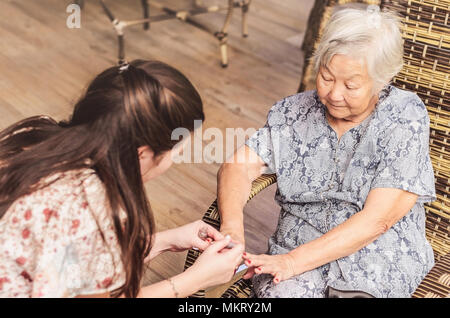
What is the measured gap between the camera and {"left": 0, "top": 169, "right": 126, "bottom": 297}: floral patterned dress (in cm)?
109

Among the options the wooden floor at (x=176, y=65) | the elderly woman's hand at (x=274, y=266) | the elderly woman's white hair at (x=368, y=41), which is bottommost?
the wooden floor at (x=176, y=65)

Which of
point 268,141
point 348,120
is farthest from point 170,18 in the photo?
point 348,120

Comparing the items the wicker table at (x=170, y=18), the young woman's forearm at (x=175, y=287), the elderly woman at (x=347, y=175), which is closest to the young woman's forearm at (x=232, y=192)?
the elderly woman at (x=347, y=175)

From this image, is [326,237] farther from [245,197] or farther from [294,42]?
[294,42]

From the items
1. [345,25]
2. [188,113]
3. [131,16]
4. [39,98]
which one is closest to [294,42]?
[131,16]

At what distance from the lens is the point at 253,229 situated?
7.97 ft

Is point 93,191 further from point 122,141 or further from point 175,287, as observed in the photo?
point 175,287

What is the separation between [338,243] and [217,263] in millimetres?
370

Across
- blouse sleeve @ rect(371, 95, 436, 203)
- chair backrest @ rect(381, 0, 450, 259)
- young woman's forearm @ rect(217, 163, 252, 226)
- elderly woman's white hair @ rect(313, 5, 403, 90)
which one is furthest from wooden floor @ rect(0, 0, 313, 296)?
elderly woman's white hair @ rect(313, 5, 403, 90)

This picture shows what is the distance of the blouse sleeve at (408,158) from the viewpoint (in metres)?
1.50

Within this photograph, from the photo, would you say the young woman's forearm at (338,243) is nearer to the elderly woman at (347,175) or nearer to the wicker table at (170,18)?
the elderly woman at (347,175)

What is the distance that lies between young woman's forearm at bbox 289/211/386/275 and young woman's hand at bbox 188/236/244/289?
214 mm

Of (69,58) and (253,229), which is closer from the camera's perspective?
(253,229)
